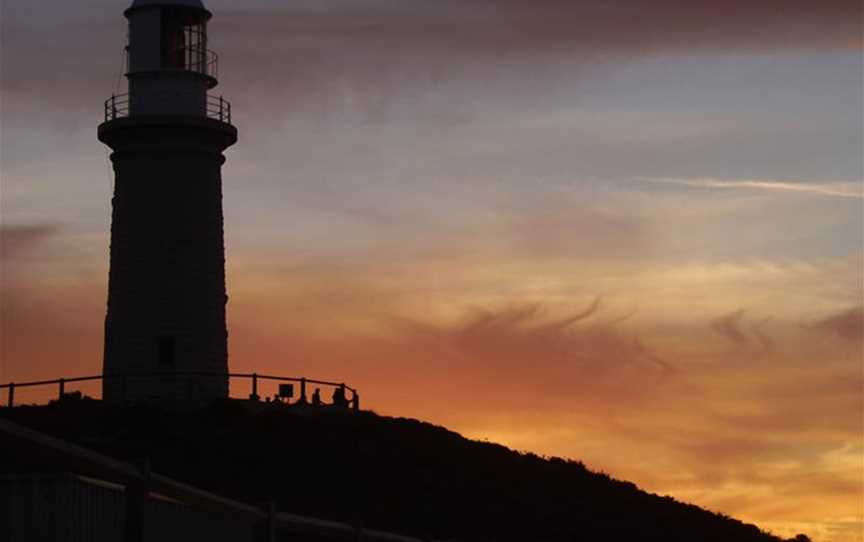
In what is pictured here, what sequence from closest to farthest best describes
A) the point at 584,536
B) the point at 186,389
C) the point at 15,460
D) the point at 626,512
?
1. the point at 15,460
2. the point at 584,536
3. the point at 626,512
4. the point at 186,389

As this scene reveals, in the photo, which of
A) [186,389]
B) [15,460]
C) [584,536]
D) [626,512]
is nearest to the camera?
[15,460]

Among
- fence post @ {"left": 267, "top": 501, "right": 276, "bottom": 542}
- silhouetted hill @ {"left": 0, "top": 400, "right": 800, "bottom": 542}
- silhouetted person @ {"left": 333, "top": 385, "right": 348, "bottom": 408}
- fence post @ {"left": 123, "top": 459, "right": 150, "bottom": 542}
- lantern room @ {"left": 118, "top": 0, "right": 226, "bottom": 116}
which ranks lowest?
fence post @ {"left": 123, "top": 459, "right": 150, "bottom": 542}

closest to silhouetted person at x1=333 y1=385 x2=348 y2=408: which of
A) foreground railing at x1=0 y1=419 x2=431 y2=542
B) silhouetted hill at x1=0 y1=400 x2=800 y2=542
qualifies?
silhouetted hill at x1=0 y1=400 x2=800 y2=542

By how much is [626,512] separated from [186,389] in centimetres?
1540

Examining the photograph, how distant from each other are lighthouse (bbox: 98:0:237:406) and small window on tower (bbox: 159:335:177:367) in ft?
0.11

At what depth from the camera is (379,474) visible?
2228 inches

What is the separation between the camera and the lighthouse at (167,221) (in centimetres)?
6041

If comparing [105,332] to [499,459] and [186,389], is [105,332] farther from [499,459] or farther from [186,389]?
[499,459]

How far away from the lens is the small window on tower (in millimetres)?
60312

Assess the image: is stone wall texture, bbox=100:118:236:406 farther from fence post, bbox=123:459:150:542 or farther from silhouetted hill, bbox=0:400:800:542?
fence post, bbox=123:459:150:542

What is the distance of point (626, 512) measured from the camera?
56.3 metres

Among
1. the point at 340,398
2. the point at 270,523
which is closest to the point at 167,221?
the point at 340,398

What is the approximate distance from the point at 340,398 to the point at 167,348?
7667mm

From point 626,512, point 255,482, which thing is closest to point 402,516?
point 255,482
